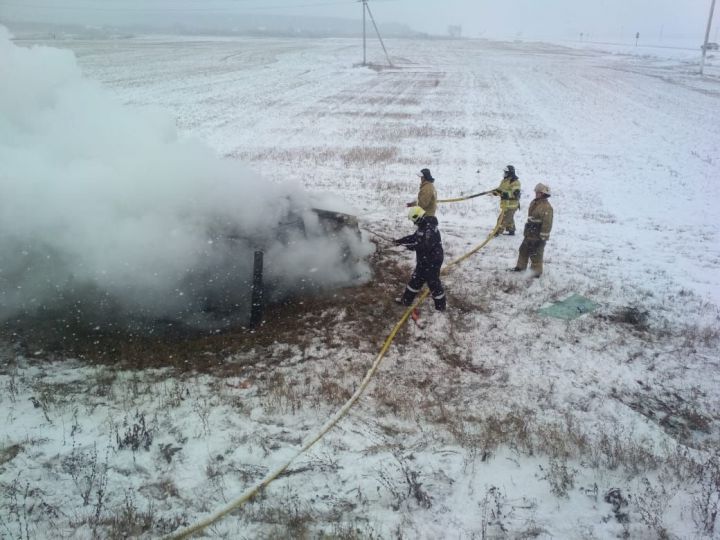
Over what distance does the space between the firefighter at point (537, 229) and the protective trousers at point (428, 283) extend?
1.98 metres

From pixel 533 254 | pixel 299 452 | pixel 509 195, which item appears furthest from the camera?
pixel 509 195

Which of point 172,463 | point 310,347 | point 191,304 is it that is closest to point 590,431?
point 310,347

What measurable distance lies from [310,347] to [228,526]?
105 inches

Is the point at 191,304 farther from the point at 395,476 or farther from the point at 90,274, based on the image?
the point at 395,476

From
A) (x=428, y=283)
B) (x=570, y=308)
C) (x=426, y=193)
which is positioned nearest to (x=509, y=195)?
(x=426, y=193)

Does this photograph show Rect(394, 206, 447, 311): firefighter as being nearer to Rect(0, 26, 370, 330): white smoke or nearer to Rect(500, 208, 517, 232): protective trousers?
Rect(0, 26, 370, 330): white smoke

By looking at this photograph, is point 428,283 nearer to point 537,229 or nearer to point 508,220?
point 537,229

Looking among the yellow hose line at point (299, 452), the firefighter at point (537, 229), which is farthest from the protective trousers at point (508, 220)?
the yellow hose line at point (299, 452)

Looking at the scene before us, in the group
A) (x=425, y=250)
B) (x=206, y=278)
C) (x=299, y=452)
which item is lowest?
(x=299, y=452)

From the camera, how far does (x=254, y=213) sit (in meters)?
7.96

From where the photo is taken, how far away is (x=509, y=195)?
9.45 metres

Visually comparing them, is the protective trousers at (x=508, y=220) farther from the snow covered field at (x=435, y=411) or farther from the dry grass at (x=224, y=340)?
the dry grass at (x=224, y=340)

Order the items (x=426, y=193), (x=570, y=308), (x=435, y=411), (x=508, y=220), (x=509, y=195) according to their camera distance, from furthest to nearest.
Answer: (x=508, y=220)
(x=509, y=195)
(x=426, y=193)
(x=570, y=308)
(x=435, y=411)

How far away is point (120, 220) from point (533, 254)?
6.54 m
